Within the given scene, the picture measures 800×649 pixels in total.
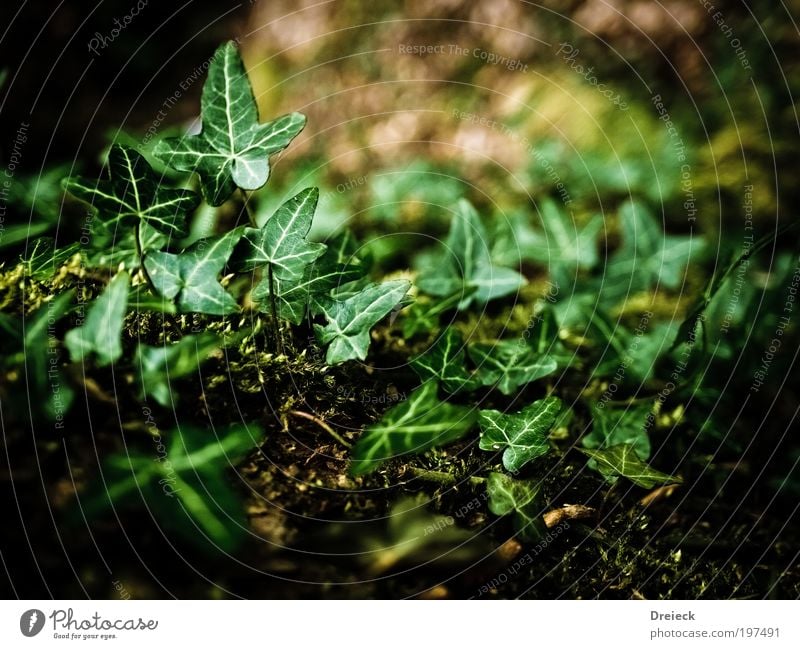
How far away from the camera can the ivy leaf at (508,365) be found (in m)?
1.13

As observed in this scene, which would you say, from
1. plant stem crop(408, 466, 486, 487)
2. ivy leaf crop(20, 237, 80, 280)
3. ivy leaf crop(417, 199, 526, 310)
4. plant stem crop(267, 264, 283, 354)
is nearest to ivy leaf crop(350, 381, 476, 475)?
plant stem crop(408, 466, 486, 487)

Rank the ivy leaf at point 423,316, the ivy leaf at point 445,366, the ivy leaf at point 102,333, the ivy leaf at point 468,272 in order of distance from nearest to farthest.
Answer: the ivy leaf at point 102,333 → the ivy leaf at point 445,366 → the ivy leaf at point 423,316 → the ivy leaf at point 468,272

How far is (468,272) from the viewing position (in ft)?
4.40

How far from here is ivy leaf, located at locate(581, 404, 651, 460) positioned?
113cm

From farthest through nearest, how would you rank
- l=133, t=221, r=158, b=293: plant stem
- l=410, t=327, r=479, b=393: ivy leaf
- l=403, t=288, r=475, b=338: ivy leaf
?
l=403, t=288, r=475, b=338: ivy leaf, l=410, t=327, r=479, b=393: ivy leaf, l=133, t=221, r=158, b=293: plant stem

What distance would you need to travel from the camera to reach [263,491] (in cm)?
96

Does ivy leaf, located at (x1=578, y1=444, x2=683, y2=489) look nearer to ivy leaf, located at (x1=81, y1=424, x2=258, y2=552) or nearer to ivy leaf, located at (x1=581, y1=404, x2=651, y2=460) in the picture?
ivy leaf, located at (x1=581, y1=404, x2=651, y2=460)

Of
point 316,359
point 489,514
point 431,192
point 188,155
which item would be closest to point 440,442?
point 489,514

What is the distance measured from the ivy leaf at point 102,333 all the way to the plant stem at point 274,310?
0.76 feet

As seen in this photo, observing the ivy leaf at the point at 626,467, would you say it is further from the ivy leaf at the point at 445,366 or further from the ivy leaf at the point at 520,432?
the ivy leaf at the point at 445,366

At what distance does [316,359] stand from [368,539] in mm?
345
